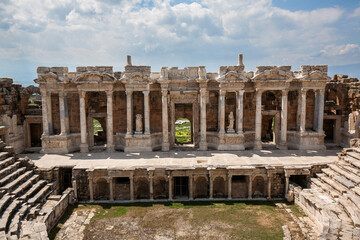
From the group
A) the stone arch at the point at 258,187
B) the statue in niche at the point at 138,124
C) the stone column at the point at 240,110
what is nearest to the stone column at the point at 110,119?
the statue in niche at the point at 138,124

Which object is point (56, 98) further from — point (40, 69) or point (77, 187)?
point (77, 187)

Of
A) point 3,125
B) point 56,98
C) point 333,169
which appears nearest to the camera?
point 333,169

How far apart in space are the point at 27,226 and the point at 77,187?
4135mm

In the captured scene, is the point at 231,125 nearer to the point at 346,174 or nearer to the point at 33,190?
the point at 346,174

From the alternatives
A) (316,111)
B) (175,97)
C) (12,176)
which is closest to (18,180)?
(12,176)

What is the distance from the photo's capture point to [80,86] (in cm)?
1802

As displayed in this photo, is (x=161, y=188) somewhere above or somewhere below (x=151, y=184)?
below

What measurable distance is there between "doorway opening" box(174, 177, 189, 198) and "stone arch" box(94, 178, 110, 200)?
157 inches

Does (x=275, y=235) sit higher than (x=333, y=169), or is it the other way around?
(x=333, y=169)

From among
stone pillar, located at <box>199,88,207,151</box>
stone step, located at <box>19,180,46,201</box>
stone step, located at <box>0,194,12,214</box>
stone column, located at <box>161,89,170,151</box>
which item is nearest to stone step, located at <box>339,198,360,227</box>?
stone pillar, located at <box>199,88,207,151</box>

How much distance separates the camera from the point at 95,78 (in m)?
18.0

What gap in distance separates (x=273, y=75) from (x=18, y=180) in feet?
55.7

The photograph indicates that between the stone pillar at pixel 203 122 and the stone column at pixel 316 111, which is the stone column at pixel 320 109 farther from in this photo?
the stone pillar at pixel 203 122

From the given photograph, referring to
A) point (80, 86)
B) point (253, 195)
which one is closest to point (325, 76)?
point (253, 195)
